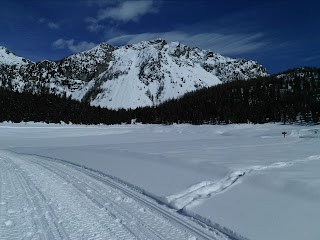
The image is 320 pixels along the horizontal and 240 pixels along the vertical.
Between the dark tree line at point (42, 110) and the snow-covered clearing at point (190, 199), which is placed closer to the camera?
the snow-covered clearing at point (190, 199)

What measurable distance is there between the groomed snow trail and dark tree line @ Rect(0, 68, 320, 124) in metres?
95.1

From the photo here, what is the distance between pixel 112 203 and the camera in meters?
10.8

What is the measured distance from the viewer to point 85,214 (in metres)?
9.44

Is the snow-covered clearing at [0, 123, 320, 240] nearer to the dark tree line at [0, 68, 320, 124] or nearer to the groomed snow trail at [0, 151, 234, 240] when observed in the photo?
the groomed snow trail at [0, 151, 234, 240]

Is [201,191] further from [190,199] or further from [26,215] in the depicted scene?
[26,215]

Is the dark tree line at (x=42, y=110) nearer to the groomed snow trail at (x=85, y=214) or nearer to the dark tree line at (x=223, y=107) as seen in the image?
the dark tree line at (x=223, y=107)

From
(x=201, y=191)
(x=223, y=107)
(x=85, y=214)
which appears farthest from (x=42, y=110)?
(x=85, y=214)

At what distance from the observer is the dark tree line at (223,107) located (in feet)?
361

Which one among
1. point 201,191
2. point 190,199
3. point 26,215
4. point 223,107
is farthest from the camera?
point 223,107

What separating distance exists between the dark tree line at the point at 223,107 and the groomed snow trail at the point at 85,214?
9511 cm

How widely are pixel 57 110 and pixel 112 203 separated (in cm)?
11902

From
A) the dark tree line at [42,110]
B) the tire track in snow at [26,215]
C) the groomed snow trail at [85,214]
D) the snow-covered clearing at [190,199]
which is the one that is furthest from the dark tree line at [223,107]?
the tire track in snow at [26,215]

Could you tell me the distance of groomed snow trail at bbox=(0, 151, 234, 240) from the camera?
7840 millimetres

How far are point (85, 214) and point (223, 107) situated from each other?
450 feet
